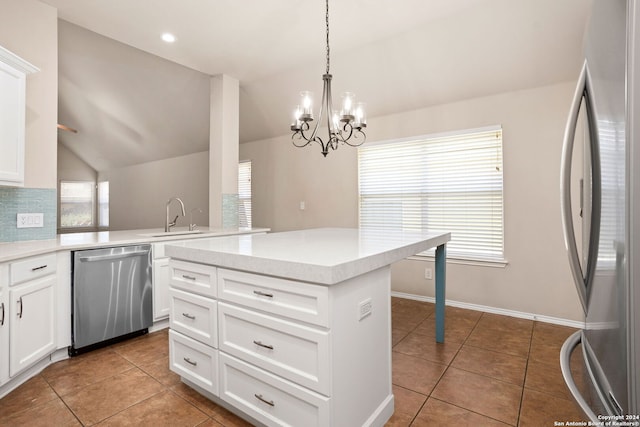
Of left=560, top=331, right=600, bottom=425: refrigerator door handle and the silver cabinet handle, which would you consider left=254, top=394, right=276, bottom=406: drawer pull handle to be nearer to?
left=560, top=331, right=600, bottom=425: refrigerator door handle

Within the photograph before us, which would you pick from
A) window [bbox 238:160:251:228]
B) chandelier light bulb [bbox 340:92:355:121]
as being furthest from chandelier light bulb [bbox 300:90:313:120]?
window [bbox 238:160:251:228]

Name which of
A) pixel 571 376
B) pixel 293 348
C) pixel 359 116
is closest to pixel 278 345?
pixel 293 348

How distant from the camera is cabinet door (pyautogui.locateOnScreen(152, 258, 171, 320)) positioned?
118 inches

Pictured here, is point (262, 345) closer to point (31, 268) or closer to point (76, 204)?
point (31, 268)

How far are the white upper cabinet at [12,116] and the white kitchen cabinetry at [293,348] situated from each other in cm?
155

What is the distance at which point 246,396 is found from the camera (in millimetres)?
1644

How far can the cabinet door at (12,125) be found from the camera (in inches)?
86.6

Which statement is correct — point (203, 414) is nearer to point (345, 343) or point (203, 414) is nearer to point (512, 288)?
point (345, 343)

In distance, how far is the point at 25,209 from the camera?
2.57 m

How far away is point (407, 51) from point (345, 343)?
10.3 ft

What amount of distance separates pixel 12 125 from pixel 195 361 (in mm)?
2080

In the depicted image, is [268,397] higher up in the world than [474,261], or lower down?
lower down

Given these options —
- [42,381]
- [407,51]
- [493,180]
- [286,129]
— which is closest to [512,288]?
[493,180]

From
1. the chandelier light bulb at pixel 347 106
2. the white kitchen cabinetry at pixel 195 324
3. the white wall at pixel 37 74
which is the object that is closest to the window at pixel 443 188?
the chandelier light bulb at pixel 347 106
